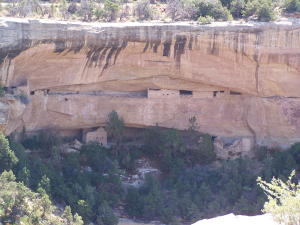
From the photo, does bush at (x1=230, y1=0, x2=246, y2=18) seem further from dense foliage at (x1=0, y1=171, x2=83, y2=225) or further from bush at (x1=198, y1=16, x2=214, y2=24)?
dense foliage at (x1=0, y1=171, x2=83, y2=225)

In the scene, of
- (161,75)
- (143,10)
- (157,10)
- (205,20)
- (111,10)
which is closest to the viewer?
(205,20)

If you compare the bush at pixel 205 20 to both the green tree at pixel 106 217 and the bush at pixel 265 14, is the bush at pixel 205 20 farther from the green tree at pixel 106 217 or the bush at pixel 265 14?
the green tree at pixel 106 217

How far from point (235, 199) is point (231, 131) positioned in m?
3.84

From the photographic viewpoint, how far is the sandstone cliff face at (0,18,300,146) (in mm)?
23188

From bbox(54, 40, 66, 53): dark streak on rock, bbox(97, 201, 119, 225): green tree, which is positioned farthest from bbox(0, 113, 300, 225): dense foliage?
bbox(54, 40, 66, 53): dark streak on rock

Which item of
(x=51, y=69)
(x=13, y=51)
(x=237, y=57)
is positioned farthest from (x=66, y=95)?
(x=237, y=57)

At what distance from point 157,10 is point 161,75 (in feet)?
9.26

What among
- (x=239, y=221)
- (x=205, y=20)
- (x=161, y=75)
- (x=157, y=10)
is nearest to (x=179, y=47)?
(x=205, y=20)

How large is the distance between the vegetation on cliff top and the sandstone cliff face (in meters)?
1.10

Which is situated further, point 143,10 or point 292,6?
point 292,6

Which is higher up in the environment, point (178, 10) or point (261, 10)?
point (261, 10)

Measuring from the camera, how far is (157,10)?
1052 inches

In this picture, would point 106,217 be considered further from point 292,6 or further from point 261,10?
point 292,6

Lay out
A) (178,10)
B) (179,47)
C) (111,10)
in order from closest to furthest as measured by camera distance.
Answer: (179,47) → (111,10) → (178,10)
